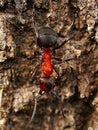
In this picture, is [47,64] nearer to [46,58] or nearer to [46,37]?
[46,58]

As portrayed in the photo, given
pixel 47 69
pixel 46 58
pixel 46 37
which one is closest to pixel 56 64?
pixel 47 69

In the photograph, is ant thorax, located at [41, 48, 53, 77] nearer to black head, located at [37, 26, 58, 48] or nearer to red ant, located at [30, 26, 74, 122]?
red ant, located at [30, 26, 74, 122]

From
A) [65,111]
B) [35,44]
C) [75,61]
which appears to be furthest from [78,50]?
[65,111]

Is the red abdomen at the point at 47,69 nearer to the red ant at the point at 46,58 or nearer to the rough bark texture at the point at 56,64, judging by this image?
the red ant at the point at 46,58

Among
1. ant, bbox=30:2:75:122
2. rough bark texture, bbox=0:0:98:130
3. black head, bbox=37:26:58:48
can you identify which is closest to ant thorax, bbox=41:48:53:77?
ant, bbox=30:2:75:122

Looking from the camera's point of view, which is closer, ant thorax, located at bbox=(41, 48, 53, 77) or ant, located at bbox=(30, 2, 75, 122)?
ant, located at bbox=(30, 2, 75, 122)

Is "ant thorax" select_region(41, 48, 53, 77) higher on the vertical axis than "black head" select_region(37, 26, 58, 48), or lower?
lower

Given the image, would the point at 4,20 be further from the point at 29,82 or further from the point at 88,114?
the point at 88,114

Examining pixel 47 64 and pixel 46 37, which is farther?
pixel 47 64

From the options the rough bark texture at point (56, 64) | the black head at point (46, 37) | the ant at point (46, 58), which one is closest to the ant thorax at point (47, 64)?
the ant at point (46, 58)
